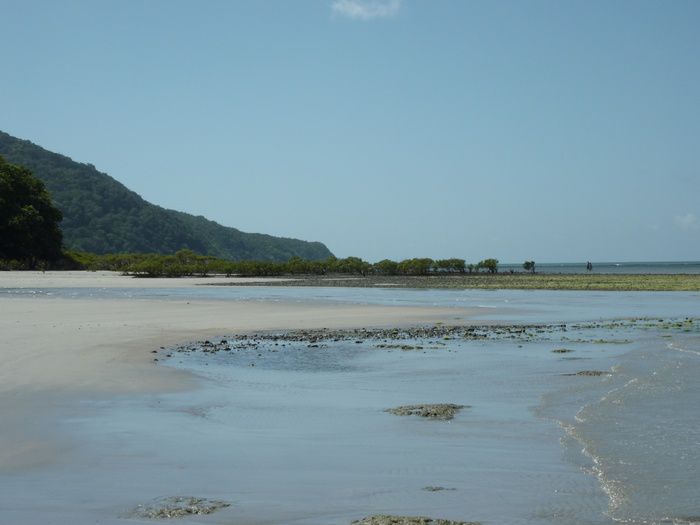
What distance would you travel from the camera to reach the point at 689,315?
105ft

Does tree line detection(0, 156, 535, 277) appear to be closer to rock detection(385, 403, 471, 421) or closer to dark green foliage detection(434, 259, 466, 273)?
dark green foliage detection(434, 259, 466, 273)

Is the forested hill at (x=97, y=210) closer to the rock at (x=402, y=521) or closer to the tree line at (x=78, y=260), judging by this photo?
the tree line at (x=78, y=260)

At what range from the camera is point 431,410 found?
37.4 feet

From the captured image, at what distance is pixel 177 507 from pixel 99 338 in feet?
48.5

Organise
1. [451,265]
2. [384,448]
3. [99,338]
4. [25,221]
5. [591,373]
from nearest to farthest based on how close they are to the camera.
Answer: [384,448]
[591,373]
[99,338]
[25,221]
[451,265]

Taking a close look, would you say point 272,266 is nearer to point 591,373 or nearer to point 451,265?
point 451,265

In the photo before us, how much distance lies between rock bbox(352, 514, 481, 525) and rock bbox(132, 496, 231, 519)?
1284 mm

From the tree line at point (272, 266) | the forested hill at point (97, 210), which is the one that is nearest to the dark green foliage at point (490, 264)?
the tree line at point (272, 266)

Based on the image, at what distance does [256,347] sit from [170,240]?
158 metres

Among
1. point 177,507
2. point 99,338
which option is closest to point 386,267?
point 99,338

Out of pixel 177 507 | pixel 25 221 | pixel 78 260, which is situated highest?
pixel 25 221

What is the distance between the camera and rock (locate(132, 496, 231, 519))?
21.5ft

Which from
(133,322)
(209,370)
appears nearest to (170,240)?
(133,322)

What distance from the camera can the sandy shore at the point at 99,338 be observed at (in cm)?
1079
